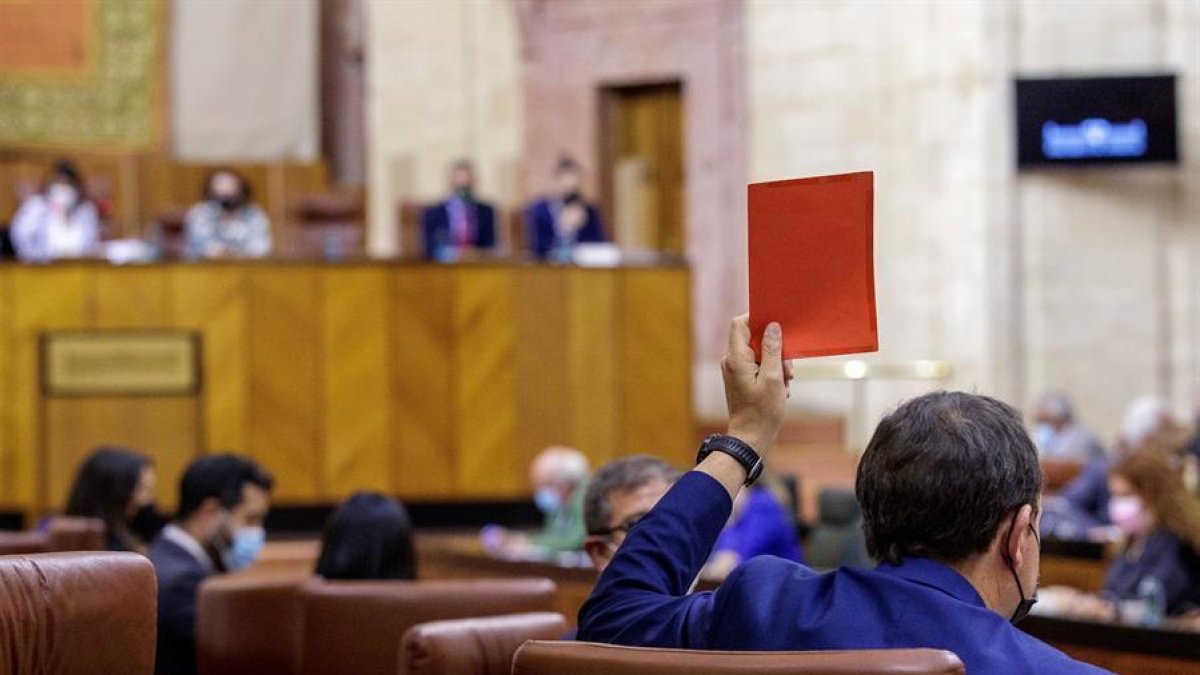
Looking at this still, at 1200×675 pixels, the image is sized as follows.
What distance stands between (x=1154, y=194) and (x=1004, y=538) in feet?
38.9

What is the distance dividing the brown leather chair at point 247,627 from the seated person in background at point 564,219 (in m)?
7.86

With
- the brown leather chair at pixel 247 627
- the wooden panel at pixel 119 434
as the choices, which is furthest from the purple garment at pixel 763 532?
the wooden panel at pixel 119 434

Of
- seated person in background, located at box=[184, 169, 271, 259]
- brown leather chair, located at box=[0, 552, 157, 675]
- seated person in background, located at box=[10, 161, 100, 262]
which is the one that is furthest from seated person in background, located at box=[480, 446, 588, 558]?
brown leather chair, located at box=[0, 552, 157, 675]

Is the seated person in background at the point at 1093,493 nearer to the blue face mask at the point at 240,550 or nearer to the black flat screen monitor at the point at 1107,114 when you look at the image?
the black flat screen monitor at the point at 1107,114

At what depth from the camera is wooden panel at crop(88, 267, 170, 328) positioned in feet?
37.1

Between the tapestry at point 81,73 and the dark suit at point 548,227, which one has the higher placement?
the tapestry at point 81,73

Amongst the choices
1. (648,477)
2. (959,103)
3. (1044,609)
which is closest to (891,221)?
(959,103)

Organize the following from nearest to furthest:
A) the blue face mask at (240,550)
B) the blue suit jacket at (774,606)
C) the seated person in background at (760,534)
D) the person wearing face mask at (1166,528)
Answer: the blue suit jacket at (774,606)
the blue face mask at (240,550)
the person wearing face mask at (1166,528)
the seated person in background at (760,534)

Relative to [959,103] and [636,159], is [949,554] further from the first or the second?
[636,159]

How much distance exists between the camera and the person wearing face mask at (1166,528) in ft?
21.5

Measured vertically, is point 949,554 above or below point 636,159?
below

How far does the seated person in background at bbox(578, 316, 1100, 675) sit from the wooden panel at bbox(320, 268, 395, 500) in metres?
9.24

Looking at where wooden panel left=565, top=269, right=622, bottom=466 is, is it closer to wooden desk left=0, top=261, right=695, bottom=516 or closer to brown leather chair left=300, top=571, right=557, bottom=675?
wooden desk left=0, top=261, right=695, bottom=516

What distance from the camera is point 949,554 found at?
87.7 inches
